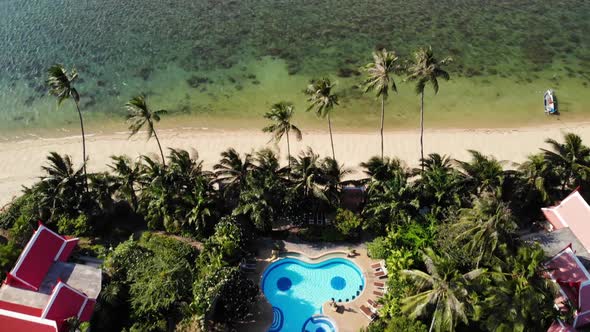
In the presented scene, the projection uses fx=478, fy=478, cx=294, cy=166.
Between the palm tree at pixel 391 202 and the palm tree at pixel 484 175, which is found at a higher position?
the palm tree at pixel 484 175

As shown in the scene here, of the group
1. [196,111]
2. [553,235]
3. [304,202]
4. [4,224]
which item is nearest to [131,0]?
Answer: [196,111]

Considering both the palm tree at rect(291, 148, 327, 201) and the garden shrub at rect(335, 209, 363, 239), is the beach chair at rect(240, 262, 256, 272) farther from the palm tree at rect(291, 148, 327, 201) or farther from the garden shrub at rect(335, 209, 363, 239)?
the garden shrub at rect(335, 209, 363, 239)

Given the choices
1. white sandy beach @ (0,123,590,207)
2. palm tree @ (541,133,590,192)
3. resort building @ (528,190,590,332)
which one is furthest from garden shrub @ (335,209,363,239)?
palm tree @ (541,133,590,192)

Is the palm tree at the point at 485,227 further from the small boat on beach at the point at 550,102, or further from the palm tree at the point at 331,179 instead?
the small boat on beach at the point at 550,102

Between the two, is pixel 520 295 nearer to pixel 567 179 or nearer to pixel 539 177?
pixel 539 177

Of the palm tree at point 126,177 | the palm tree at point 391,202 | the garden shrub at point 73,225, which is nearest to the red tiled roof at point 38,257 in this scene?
the garden shrub at point 73,225

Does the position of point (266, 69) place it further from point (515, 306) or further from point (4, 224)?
point (515, 306)
